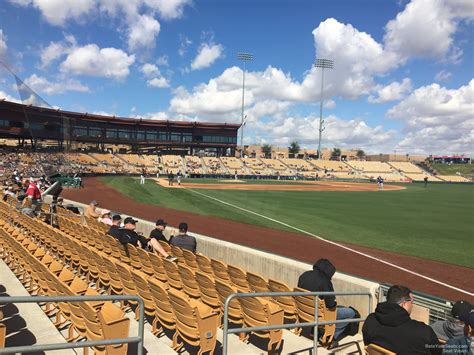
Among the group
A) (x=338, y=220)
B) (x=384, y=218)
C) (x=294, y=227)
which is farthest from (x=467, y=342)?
(x=384, y=218)

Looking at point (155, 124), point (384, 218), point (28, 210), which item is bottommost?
point (384, 218)

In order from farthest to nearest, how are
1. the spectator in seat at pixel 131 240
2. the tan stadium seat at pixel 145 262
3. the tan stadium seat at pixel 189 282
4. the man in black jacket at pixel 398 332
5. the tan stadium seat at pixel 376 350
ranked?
the spectator in seat at pixel 131 240 < the tan stadium seat at pixel 145 262 < the tan stadium seat at pixel 189 282 < the man in black jacket at pixel 398 332 < the tan stadium seat at pixel 376 350

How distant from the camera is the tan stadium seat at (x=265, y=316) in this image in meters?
4.93

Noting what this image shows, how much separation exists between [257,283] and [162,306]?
1.66m

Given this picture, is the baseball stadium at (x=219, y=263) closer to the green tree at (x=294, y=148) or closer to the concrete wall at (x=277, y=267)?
the concrete wall at (x=277, y=267)

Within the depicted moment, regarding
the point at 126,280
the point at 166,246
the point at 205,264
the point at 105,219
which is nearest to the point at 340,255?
the point at 166,246

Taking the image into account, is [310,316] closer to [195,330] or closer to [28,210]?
[195,330]

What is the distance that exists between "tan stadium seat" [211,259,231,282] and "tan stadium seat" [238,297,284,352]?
1.54m

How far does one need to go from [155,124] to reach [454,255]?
272 feet

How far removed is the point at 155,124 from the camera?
8956 cm

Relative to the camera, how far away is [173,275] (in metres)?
6.59

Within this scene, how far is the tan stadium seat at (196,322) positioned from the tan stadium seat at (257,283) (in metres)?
1.40

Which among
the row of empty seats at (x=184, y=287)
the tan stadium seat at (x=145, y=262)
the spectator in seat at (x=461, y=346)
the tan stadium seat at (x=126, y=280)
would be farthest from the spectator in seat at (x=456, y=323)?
the tan stadium seat at (x=145, y=262)

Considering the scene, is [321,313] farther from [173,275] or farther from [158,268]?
[158,268]
